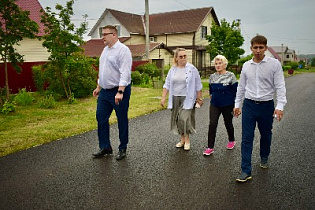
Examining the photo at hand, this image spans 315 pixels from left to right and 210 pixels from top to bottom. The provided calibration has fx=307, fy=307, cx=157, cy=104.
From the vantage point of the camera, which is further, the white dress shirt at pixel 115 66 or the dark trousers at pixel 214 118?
the dark trousers at pixel 214 118

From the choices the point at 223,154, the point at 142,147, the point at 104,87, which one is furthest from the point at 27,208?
the point at 223,154

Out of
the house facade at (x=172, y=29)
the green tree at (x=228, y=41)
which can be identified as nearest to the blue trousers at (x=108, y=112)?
the green tree at (x=228, y=41)

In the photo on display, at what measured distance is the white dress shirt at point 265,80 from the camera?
13.5 ft

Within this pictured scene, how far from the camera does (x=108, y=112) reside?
5.34m

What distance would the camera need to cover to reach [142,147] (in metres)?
A: 5.92

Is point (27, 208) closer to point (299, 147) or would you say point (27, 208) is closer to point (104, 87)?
point (104, 87)

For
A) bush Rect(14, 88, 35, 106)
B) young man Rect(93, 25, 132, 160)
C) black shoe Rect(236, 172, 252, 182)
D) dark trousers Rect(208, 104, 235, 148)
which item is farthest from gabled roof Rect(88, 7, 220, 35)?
black shoe Rect(236, 172, 252, 182)

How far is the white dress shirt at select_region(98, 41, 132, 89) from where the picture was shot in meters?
4.88

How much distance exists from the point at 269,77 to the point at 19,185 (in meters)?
3.66

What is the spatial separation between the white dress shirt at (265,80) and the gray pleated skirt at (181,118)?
146 centimetres

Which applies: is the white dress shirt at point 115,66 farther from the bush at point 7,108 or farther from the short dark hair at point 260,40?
the bush at point 7,108

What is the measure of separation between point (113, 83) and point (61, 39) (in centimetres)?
702

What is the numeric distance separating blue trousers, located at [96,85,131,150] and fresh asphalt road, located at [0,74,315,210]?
343mm

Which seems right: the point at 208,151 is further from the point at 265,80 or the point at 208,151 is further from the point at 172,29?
the point at 172,29
